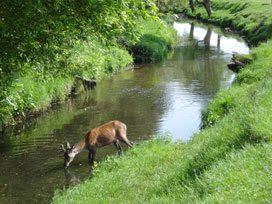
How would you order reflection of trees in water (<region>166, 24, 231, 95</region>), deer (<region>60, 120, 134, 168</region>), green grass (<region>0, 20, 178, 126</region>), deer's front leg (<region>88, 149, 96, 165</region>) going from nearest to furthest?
green grass (<region>0, 20, 178, 126</region>) < deer (<region>60, 120, 134, 168</region>) < deer's front leg (<region>88, 149, 96, 165</region>) < reflection of trees in water (<region>166, 24, 231, 95</region>)

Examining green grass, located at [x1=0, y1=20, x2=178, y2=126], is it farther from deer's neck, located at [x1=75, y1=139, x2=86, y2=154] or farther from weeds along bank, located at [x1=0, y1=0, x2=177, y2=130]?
deer's neck, located at [x1=75, y1=139, x2=86, y2=154]

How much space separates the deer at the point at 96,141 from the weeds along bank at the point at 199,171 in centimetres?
138

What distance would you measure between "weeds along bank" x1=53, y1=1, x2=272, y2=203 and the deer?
1.38 meters

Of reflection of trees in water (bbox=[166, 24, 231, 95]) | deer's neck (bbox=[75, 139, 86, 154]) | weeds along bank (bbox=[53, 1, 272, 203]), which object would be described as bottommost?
reflection of trees in water (bbox=[166, 24, 231, 95])

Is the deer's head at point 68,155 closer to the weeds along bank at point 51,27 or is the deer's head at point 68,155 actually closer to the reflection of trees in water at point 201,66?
the weeds along bank at point 51,27

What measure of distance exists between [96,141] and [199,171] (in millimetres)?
6234

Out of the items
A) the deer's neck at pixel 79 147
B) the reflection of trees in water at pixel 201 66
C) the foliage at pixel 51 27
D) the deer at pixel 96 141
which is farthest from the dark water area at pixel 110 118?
the foliage at pixel 51 27

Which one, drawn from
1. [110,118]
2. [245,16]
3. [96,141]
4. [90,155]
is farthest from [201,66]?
[245,16]

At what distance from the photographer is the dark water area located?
557 inches

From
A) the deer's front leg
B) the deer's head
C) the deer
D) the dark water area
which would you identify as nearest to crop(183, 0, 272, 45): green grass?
the dark water area

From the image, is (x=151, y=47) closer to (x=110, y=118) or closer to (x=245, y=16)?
(x=110, y=118)

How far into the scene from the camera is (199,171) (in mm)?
9648

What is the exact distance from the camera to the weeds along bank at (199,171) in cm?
805

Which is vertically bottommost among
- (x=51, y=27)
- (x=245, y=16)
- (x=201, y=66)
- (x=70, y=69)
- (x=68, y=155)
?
(x=201, y=66)
